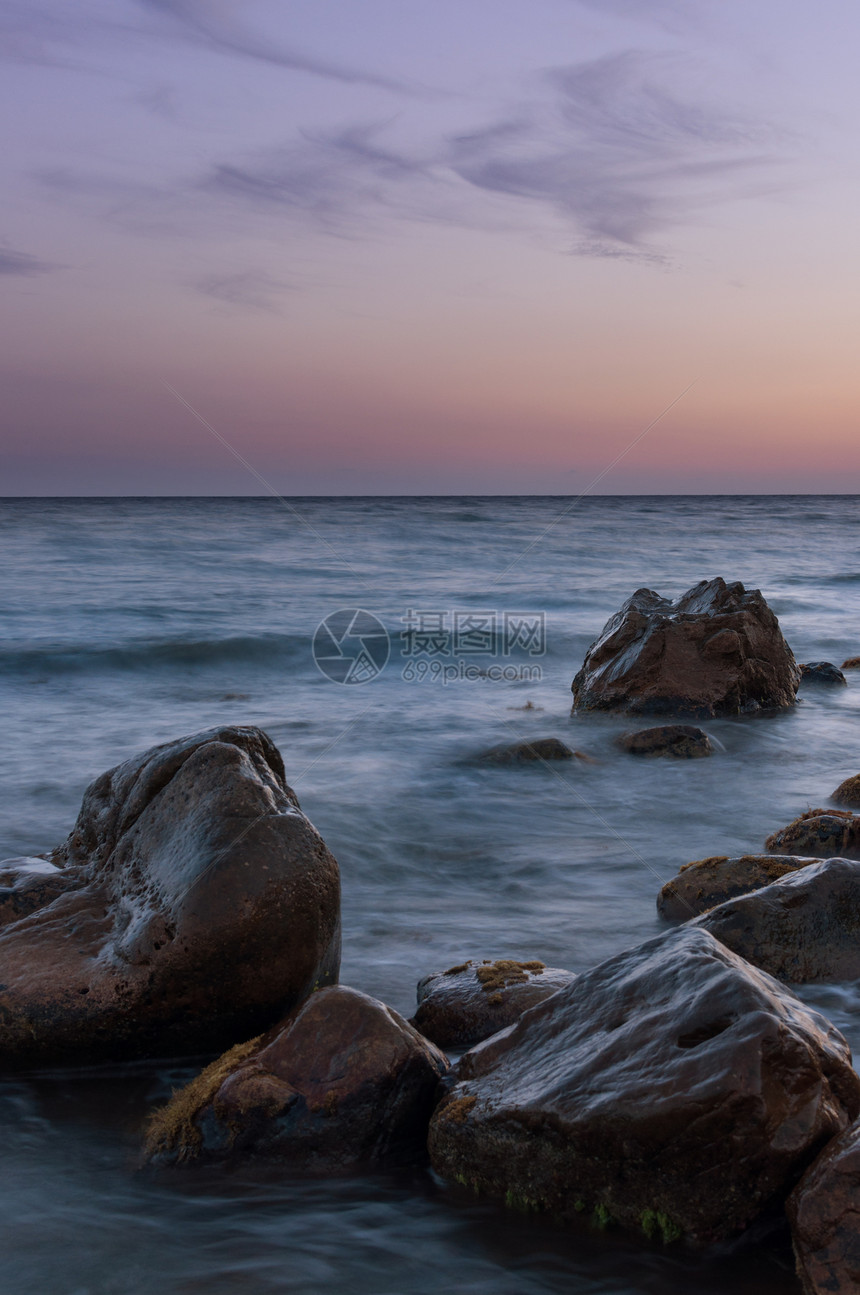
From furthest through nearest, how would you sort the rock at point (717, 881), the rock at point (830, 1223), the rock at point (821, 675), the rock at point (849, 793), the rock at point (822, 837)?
1. the rock at point (821, 675)
2. the rock at point (849, 793)
3. the rock at point (822, 837)
4. the rock at point (717, 881)
5. the rock at point (830, 1223)

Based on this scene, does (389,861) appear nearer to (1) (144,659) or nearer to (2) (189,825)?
(2) (189,825)

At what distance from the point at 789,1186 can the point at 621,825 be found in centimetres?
497

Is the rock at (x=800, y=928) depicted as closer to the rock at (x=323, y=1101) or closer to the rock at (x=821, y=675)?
the rock at (x=323, y=1101)

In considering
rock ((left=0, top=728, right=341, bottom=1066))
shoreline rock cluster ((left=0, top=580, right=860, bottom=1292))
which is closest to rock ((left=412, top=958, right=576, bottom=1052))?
shoreline rock cluster ((left=0, top=580, right=860, bottom=1292))

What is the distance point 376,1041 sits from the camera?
338 centimetres

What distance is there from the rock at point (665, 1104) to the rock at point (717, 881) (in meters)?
2.10

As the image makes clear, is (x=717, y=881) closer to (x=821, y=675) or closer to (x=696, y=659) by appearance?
(x=696, y=659)

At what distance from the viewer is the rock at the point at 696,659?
10453 millimetres

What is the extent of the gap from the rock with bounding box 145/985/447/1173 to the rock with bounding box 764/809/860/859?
11.7 ft

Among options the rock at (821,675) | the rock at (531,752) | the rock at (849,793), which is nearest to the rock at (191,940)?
the rock at (849,793)

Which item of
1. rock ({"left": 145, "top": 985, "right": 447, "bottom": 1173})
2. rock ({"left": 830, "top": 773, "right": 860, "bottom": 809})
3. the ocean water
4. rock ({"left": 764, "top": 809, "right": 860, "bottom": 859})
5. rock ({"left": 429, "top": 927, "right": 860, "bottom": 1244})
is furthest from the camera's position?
rock ({"left": 830, "top": 773, "right": 860, "bottom": 809})

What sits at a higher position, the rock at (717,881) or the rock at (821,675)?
the rock at (821,675)

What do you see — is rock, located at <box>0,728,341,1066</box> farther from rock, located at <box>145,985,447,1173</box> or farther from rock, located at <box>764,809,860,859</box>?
rock, located at <box>764,809,860,859</box>

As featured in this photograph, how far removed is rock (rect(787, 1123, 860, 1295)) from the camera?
2.49m
